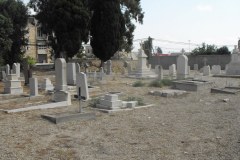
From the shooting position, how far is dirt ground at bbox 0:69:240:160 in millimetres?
5539

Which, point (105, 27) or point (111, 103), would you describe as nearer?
point (111, 103)

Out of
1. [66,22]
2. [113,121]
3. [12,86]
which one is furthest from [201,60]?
[113,121]

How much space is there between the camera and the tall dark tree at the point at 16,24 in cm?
2926

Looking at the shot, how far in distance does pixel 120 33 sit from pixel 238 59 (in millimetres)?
10986

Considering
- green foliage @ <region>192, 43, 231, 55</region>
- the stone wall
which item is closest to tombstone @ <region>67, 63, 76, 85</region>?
the stone wall

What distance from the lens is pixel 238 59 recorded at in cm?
2527

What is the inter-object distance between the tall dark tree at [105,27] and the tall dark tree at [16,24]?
281 inches

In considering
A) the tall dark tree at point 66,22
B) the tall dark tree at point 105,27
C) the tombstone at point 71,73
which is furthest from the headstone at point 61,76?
the tall dark tree at point 105,27

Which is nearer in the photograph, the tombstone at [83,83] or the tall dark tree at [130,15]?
the tombstone at [83,83]

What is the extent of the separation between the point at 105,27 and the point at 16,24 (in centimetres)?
880

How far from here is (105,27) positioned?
2841cm

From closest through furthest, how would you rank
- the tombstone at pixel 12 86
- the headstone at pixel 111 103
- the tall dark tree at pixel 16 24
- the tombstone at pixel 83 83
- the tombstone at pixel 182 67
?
the headstone at pixel 111 103 < the tombstone at pixel 83 83 < the tombstone at pixel 12 86 < the tombstone at pixel 182 67 < the tall dark tree at pixel 16 24

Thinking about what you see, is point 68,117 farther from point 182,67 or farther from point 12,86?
point 182,67

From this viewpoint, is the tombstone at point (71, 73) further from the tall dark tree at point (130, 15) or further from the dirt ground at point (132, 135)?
the tall dark tree at point (130, 15)
